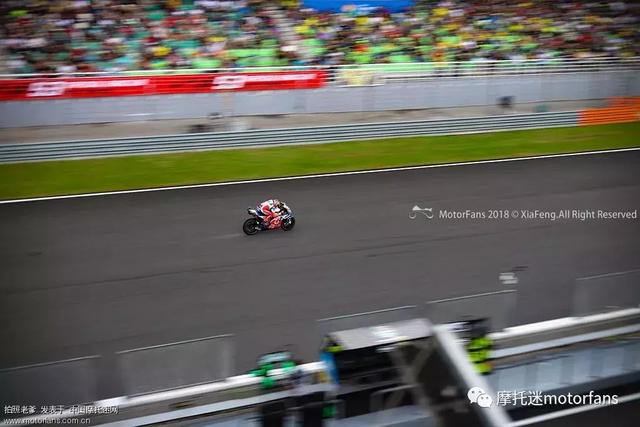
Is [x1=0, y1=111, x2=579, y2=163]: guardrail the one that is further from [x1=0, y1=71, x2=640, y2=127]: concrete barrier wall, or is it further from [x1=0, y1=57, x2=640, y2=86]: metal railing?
[x1=0, y1=57, x2=640, y2=86]: metal railing

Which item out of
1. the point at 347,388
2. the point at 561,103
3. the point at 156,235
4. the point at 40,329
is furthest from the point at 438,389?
the point at 561,103

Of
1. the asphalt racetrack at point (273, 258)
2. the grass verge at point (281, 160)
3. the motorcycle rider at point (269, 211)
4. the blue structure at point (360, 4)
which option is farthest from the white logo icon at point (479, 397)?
the blue structure at point (360, 4)

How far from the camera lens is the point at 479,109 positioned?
61.2ft

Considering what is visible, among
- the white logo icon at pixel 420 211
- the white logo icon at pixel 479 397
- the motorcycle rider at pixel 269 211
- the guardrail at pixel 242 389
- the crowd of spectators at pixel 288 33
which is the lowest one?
the white logo icon at pixel 420 211

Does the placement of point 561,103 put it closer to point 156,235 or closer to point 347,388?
point 156,235

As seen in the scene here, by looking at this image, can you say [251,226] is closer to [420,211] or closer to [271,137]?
[420,211]

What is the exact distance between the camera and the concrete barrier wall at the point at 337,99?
49.4 ft

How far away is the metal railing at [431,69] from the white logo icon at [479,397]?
1496 cm

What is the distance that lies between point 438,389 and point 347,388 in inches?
74.5

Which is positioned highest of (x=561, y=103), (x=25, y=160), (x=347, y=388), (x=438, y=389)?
(x=438, y=389)

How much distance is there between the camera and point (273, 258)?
385 inches

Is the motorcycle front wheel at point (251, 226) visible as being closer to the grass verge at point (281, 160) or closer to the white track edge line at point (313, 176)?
the white track edge line at point (313, 176)

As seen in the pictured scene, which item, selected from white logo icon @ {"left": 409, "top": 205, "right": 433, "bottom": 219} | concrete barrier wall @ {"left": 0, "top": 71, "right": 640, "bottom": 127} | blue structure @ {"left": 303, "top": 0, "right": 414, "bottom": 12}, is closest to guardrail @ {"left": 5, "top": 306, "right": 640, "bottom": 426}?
white logo icon @ {"left": 409, "top": 205, "right": 433, "bottom": 219}

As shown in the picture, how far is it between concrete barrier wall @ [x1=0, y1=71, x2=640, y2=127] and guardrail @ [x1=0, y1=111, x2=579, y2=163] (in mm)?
1514
